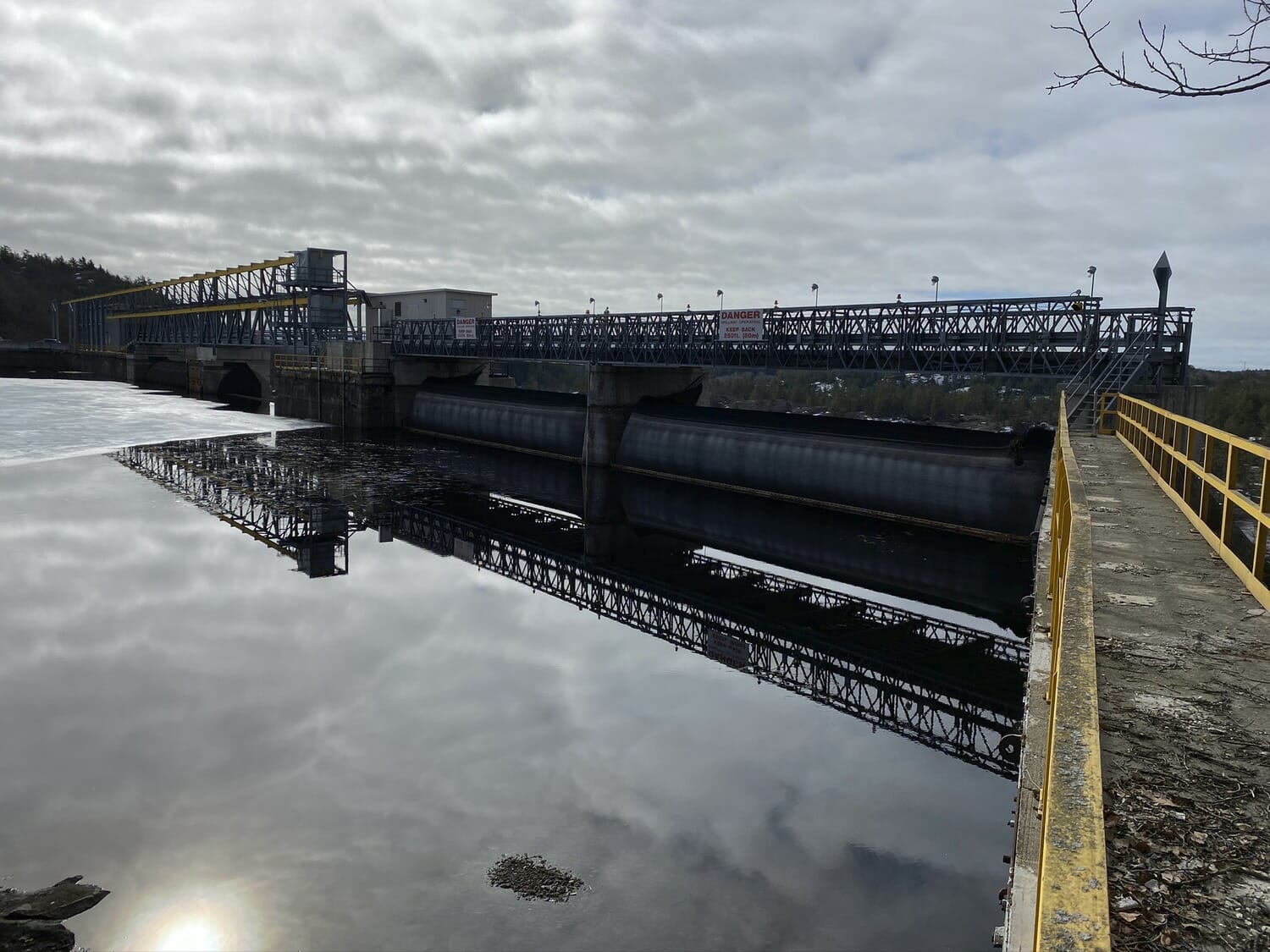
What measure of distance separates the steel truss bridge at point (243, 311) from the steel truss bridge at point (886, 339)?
2858 cm

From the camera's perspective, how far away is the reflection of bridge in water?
1512cm

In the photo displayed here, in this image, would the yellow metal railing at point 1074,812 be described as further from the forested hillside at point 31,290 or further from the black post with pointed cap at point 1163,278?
the forested hillside at point 31,290

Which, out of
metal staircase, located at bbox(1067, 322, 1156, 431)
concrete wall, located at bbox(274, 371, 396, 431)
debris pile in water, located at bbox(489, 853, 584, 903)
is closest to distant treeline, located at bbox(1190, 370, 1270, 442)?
metal staircase, located at bbox(1067, 322, 1156, 431)

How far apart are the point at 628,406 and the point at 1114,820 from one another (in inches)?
1474

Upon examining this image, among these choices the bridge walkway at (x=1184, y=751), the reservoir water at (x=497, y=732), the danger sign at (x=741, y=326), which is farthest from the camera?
the danger sign at (x=741, y=326)

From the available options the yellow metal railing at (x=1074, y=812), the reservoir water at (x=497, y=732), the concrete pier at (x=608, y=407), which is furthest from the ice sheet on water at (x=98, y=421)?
the yellow metal railing at (x=1074, y=812)

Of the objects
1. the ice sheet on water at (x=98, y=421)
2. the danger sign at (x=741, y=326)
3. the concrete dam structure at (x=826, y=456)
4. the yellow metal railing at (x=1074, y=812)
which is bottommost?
the ice sheet on water at (x=98, y=421)

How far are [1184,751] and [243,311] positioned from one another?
89.4 meters

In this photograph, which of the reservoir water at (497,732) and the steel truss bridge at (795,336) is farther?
the steel truss bridge at (795,336)

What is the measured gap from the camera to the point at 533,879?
971 centimetres

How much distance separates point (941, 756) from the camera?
13.2 meters

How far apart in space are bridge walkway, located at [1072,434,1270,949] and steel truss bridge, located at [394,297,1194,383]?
1840 cm

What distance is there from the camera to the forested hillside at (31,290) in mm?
164375

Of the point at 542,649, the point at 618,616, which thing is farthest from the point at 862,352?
the point at 542,649
